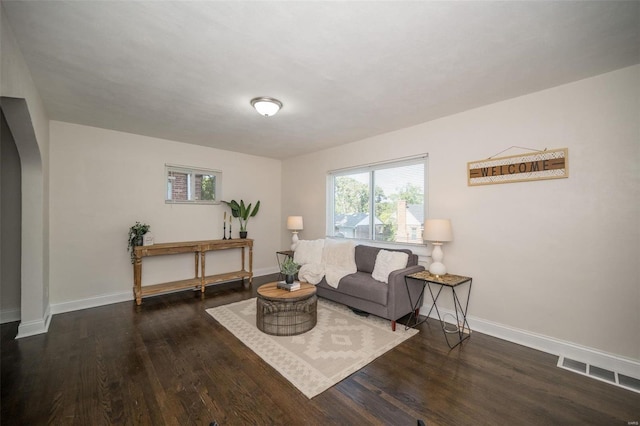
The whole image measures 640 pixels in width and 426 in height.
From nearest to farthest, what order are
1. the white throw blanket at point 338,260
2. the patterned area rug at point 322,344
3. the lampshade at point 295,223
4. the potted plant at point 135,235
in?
1. the patterned area rug at point 322,344
2. the white throw blanket at point 338,260
3. the potted plant at point 135,235
4. the lampshade at point 295,223

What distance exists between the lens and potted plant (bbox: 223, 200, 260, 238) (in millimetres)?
5126

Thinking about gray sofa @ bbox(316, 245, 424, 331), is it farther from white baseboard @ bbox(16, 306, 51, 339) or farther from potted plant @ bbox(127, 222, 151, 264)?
white baseboard @ bbox(16, 306, 51, 339)

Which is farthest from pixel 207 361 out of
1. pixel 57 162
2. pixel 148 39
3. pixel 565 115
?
pixel 565 115

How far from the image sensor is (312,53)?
2.04m

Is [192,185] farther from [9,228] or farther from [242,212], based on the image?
[9,228]

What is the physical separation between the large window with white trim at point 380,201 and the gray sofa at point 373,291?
51cm

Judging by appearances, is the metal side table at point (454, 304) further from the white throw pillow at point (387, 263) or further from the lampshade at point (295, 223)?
the lampshade at point (295, 223)

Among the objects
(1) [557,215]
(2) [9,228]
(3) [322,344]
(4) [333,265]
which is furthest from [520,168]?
(2) [9,228]

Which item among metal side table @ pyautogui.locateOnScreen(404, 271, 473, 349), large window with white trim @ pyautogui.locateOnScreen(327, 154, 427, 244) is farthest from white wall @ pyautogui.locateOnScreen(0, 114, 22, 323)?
metal side table @ pyautogui.locateOnScreen(404, 271, 473, 349)

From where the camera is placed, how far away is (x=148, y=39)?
1890 mm

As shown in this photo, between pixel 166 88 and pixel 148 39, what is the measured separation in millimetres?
801

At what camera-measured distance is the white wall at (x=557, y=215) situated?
2275 mm

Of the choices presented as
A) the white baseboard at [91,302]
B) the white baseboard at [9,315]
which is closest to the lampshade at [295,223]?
the white baseboard at [91,302]

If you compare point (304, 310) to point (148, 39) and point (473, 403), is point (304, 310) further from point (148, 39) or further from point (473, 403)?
point (148, 39)
